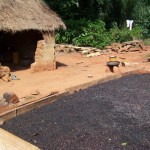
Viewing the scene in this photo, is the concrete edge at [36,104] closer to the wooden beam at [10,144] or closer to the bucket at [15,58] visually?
the wooden beam at [10,144]

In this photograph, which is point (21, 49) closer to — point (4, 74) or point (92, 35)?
point (4, 74)

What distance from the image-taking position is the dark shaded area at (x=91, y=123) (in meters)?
5.01

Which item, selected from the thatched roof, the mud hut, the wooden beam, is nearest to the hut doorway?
the mud hut

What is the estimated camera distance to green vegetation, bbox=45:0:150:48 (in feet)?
57.5

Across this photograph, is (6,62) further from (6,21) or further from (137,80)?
(137,80)

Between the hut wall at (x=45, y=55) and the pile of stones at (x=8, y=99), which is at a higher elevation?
the hut wall at (x=45, y=55)

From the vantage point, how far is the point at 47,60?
11484mm

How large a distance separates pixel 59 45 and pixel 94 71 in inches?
223

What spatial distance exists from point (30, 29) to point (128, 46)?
7288mm

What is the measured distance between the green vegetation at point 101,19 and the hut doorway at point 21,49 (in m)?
4.68

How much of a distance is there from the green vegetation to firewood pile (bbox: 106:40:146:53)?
0.60 m

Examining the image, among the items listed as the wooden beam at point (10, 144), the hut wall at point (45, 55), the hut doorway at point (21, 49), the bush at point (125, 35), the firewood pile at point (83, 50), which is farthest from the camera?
the bush at point (125, 35)

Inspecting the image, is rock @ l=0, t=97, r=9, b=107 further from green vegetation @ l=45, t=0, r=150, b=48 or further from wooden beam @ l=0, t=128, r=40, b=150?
green vegetation @ l=45, t=0, r=150, b=48

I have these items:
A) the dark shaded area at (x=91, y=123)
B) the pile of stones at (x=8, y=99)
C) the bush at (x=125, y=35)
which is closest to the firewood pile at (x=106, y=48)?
the bush at (x=125, y=35)
